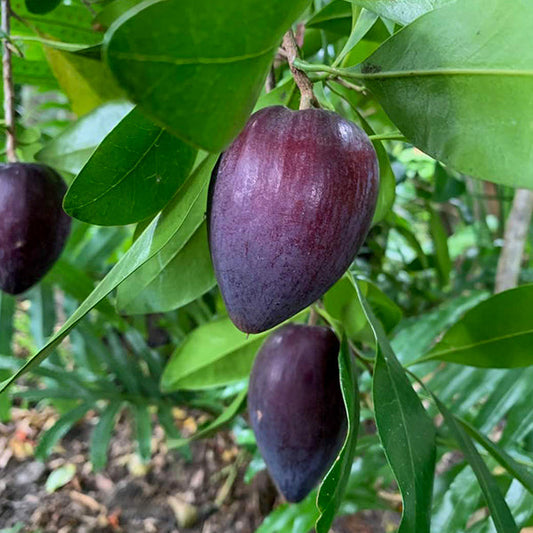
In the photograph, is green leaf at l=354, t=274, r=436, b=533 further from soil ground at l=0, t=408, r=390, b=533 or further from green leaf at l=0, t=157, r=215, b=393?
soil ground at l=0, t=408, r=390, b=533

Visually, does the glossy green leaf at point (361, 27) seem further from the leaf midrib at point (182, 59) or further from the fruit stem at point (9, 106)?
the fruit stem at point (9, 106)

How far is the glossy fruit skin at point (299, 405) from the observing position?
21.3 inches

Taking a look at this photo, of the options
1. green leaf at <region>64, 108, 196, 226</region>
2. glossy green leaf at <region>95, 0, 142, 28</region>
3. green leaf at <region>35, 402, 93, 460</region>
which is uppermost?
glossy green leaf at <region>95, 0, 142, 28</region>

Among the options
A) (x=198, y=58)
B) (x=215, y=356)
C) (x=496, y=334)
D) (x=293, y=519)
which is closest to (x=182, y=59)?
(x=198, y=58)

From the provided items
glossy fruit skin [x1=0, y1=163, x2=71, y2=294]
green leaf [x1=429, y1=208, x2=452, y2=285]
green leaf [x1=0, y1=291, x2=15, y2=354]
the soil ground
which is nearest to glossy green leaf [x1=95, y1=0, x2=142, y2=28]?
glossy fruit skin [x1=0, y1=163, x2=71, y2=294]

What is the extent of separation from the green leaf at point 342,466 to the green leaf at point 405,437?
2 centimetres

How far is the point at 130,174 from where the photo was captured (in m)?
0.38

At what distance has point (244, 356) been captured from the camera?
2.67 feet

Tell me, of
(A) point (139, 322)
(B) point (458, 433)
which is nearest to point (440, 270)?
(A) point (139, 322)

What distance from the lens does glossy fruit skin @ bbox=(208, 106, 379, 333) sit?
0.34m

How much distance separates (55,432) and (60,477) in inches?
16.8

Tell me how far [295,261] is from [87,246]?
1028 mm

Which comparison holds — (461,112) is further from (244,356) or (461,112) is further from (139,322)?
(139,322)

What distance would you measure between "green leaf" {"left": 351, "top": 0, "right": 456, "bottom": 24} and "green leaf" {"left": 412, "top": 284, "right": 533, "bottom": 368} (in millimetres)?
309
